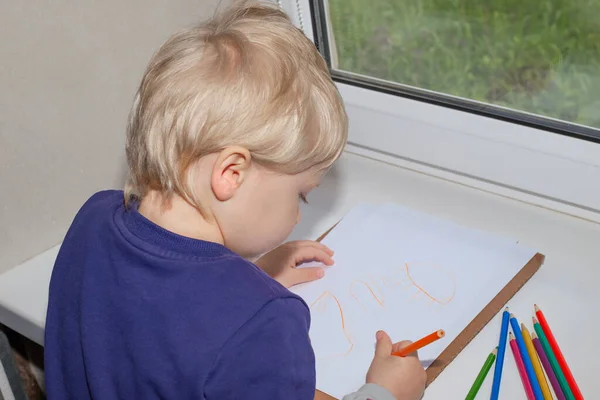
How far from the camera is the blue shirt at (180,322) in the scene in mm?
664

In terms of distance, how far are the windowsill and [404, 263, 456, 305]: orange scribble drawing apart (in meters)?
0.06

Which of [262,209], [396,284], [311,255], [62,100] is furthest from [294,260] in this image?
[62,100]

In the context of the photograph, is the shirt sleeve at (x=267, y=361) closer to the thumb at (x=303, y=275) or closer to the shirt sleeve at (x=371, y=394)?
the shirt sleeve at (x=371, y=394)

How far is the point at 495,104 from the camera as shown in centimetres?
109

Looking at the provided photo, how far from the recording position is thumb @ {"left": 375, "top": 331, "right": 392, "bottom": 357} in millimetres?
822

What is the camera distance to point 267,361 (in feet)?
2.20

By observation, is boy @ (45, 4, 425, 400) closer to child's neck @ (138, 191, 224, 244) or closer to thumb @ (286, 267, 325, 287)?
child's neck @ (138, 191, 224, 244)

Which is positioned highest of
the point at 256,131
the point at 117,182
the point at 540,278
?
the point at 256,131

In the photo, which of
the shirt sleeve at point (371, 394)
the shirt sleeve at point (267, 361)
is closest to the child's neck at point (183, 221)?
the shirt sleeve at point (267, 361)

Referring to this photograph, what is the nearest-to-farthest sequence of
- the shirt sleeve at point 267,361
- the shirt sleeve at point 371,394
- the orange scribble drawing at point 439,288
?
1. the shirt sleeve at point 267,361
2. the shirt sleeve at point 371,394
3. the orange scribble drawing at point 439,288

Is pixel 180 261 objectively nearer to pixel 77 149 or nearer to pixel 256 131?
pixel 256 131

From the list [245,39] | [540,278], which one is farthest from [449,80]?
[245,39]

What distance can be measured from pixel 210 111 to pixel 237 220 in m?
0.11

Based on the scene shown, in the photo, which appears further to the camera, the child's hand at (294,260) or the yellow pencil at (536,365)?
the child's hand at (294,260)
